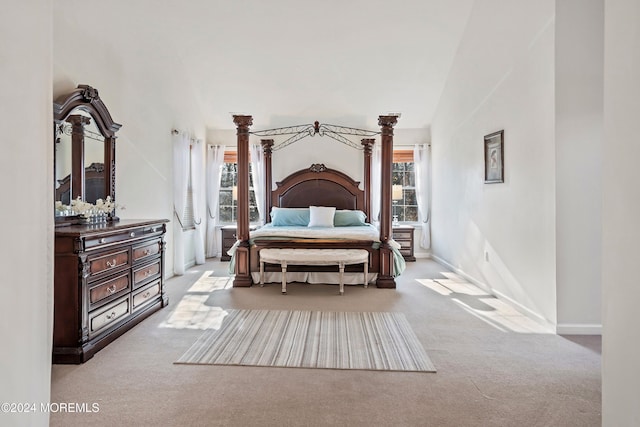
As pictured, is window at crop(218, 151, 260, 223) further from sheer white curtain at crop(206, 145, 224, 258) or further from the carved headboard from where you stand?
the carved headboard

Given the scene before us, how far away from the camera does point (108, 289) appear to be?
10.5 ft

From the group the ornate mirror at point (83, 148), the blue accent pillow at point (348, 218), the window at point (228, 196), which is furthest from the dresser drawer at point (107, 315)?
the window at point (228, 196)

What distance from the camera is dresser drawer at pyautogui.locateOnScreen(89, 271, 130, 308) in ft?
9.82

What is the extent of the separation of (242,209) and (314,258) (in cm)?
124

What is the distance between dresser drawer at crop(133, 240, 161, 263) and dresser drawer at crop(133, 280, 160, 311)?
31 centimetres

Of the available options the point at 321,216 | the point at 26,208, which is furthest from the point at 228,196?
the point at 26,208

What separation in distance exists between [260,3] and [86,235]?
3.52 meters

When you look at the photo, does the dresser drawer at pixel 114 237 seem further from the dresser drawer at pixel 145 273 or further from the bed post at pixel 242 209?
the bed post at pixel 242 209

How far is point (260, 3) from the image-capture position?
4812mm

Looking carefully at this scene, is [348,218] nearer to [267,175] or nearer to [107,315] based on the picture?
[267,175]

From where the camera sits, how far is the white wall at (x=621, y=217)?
1241mm

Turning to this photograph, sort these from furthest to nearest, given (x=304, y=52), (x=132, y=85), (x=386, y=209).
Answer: (x=304, y=52) < (x=386, y=209) < (x=132, y=85)

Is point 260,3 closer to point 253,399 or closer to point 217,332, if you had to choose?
point 217,332

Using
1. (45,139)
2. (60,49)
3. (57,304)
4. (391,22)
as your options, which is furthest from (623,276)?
(391,22)
